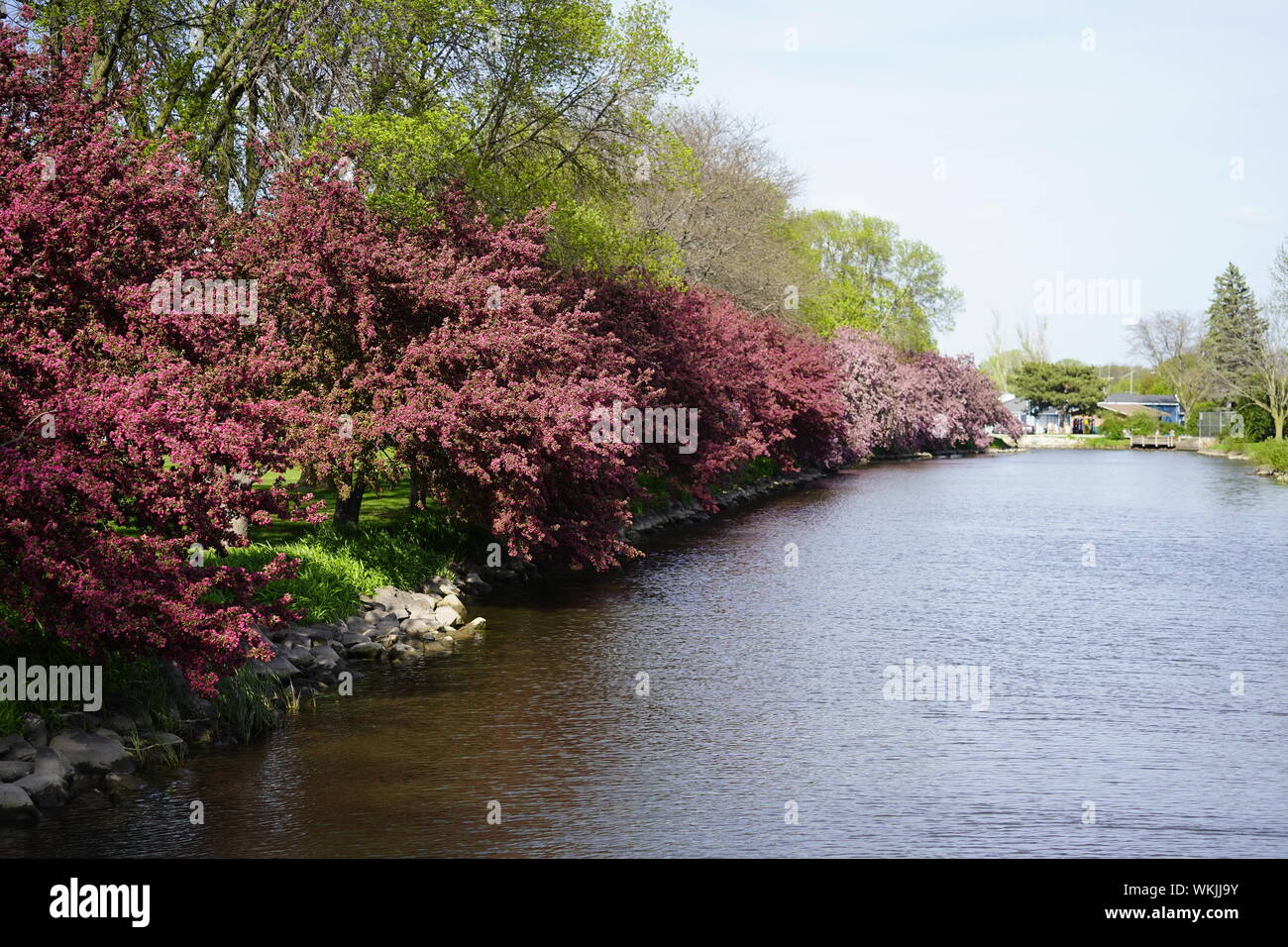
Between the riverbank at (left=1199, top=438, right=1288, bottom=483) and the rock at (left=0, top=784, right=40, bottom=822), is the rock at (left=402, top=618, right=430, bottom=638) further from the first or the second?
the riverbank at (left=1199, top=438, right=1288, bottom=483)

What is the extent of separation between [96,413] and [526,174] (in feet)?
65.7

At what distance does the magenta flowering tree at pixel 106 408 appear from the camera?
1148 centimetres

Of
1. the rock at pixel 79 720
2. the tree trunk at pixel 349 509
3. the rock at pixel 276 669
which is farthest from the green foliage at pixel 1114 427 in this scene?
the rock at pixel 79 720

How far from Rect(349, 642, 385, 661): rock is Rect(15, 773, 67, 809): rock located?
660cm

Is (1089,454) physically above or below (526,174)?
below

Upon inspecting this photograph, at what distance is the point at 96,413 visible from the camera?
1166cm

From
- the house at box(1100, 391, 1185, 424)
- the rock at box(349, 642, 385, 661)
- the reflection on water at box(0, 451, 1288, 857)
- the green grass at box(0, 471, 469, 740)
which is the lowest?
the reflection on water at box(0, 451, 1288, 857)

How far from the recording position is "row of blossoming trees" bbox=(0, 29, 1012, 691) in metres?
11.8

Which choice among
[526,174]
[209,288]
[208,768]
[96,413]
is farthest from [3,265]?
[526,174]

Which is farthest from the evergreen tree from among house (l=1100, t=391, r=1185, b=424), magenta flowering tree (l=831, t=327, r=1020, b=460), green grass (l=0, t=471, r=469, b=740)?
green grass (l=0, t=471, r=469, b=740)

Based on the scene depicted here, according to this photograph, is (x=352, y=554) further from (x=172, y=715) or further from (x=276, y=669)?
(x=172, y=715)

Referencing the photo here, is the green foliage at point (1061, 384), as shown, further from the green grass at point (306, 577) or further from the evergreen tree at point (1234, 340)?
the green grass at point (306, 577)
